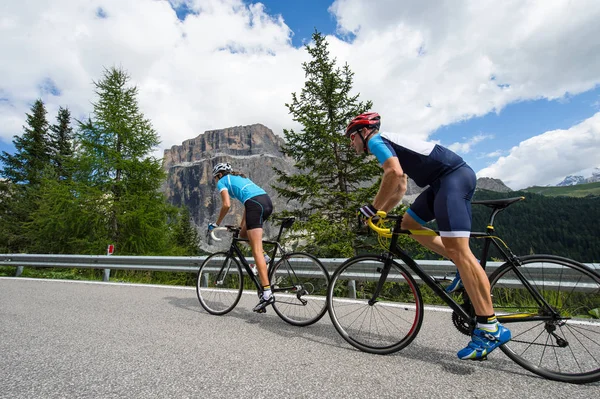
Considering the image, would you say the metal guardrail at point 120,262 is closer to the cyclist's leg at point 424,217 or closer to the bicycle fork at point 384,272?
the bicycle fork at point 384,272

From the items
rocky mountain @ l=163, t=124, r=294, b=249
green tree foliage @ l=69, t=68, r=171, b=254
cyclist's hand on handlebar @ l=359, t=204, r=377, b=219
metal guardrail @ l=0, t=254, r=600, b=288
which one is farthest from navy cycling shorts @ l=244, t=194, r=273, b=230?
rocky mountain @ l=163, t=124, r=294, b=249

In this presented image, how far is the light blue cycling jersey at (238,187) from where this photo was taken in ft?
12.8

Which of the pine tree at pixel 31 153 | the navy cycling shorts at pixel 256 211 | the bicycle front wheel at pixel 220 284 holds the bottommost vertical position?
the bicycle front wheel at pixel 220 284

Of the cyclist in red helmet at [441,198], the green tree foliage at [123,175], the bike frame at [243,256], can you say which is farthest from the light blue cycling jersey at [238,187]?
the green tree foliage at [123,175]

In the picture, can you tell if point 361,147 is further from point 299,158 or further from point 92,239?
point 92,239

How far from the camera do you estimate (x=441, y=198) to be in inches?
94.0

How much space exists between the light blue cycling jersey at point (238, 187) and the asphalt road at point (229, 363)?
4.92 ft

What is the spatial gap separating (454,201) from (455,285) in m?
0.71

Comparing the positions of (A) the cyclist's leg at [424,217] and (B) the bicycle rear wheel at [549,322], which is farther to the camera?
(A) the cyclist's leg at [424,217]

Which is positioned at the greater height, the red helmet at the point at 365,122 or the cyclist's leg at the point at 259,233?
the red helmet at the point at 365,122

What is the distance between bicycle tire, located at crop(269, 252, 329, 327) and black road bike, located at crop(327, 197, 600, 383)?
48cm

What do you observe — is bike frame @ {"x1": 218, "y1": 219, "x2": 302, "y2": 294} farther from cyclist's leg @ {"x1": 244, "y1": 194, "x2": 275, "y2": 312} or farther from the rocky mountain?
the rocky mountain

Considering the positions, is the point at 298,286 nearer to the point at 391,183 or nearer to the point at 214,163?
the point at 391,183

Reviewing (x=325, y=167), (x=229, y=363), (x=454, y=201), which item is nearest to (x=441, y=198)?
(x=454, y=201)
